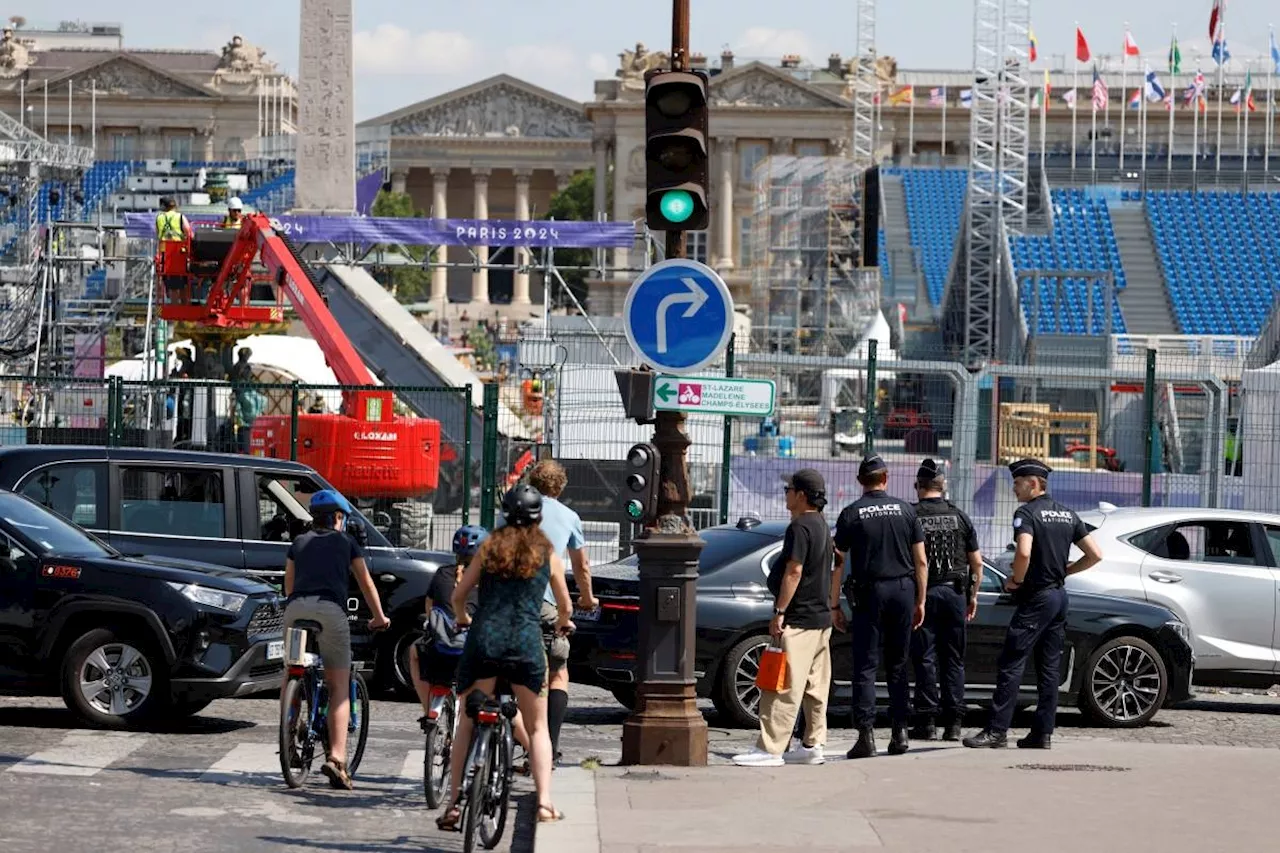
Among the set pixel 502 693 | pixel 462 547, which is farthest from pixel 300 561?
pixel 502 693

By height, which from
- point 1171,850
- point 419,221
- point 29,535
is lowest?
point 1171,850

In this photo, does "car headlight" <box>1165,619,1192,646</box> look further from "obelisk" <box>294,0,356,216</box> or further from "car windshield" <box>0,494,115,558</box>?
"obelisk" <box>294,0,356,216</box>

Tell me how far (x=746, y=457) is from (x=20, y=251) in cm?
5004

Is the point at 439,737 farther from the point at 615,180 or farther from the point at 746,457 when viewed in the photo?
the point at 615,180

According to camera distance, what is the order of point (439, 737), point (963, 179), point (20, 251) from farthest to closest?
point (963, 179), point (20, 251), point (439, 737)

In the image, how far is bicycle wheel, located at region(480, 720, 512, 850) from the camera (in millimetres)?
9109

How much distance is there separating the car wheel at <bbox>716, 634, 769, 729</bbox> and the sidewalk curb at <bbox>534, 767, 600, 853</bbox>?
2.73 meters

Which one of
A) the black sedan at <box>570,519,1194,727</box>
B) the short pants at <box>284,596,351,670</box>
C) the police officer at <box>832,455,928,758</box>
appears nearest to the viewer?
the short pants at <box>284,596,351,670</box>

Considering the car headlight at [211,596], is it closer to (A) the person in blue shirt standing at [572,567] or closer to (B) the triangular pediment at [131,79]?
(A) the person in blue shirt standing at [572,567]

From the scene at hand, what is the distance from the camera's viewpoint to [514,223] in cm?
4941

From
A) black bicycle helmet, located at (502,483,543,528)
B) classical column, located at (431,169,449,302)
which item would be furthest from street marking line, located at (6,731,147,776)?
classical column, located at (431,169,449,302)

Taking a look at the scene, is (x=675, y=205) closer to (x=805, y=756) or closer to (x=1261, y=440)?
(x=805, y=756)

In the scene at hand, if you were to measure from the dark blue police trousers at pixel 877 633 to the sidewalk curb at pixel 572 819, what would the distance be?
167cm

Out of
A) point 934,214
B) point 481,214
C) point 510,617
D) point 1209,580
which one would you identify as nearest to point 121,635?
point 510,617
